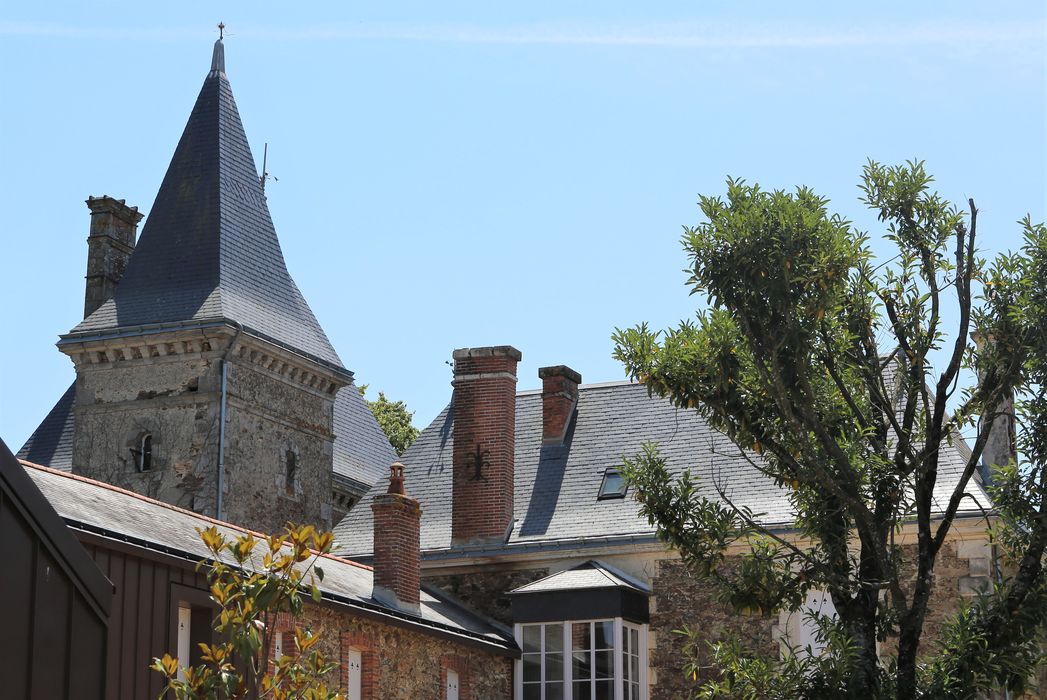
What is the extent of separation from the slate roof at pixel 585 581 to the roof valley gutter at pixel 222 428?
262 inches

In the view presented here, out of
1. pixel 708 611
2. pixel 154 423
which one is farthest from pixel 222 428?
pixel 708 611

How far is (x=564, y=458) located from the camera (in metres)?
23.0

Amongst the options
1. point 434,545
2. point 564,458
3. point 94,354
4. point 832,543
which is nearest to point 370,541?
point 434,545

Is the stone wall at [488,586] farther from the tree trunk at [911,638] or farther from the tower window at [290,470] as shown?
the tree trunk at [911,638]

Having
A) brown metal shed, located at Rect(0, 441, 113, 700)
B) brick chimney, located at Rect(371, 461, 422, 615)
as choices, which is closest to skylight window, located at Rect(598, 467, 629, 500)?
brick chimney, located at Rect(371, 461, 422, 615)

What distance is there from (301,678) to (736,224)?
203 inches

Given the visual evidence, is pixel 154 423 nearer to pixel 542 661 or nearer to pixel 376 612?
pixel 542 661

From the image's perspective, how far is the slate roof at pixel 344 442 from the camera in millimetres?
30328

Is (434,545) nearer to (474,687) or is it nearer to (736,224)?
(474,687)

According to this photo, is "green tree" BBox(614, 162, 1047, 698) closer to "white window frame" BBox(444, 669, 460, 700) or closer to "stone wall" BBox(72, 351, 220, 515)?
"white window frame" BBox(444, 669, 460, 700)

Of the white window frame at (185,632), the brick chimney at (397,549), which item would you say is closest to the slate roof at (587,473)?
the brick chimney at (397,549)

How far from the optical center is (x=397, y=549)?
60.9ft

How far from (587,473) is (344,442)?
35.1 ft

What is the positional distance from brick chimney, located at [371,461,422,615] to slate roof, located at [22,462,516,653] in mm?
230
